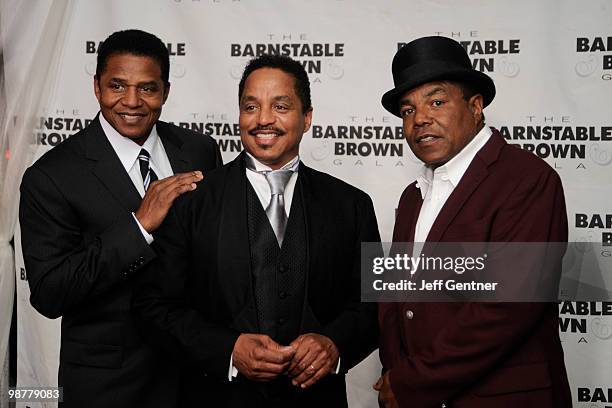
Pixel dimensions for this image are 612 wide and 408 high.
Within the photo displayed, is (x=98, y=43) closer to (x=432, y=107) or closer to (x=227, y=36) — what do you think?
(x=227, y=36)

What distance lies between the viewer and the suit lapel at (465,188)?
5.72 feet

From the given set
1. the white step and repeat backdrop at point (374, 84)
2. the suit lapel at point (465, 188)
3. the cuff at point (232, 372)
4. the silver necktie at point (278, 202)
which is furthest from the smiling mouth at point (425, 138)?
the white step and repeat backdrop at point (374, 84)

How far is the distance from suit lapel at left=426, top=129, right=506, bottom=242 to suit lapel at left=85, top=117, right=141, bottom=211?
0.78 meters

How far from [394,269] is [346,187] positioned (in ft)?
0.82

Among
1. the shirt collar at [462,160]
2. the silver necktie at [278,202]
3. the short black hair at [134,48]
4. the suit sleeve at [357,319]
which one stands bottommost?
the suit sleeve at [357,319]

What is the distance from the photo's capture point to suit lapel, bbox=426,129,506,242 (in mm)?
1744

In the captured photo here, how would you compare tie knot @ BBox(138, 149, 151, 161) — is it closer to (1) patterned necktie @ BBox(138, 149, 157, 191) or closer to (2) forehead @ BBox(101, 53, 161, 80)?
(1) patterned necktie @ BBox(138, 149, 157, 191)

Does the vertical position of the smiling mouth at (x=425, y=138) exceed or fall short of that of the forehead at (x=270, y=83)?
it falls short

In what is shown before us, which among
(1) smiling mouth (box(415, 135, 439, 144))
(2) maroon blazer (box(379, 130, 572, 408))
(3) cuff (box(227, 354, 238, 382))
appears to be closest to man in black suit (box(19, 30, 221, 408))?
(3) cuff (box(227, 354, 238, 382))

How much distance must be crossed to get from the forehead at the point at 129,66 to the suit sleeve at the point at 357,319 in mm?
676

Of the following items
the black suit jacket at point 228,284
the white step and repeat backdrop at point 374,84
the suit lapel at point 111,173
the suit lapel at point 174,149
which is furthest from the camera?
the white step and repeat backdrop at point 374,84

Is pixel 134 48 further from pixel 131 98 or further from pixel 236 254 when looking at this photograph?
pixel 236 254

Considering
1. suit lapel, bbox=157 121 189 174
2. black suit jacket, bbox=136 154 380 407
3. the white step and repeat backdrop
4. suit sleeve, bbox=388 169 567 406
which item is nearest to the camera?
suit sleeve, bbox=388 169 567 406

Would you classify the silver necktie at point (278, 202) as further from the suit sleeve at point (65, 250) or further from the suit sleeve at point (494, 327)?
the suit sleeve at point (494, 327)
